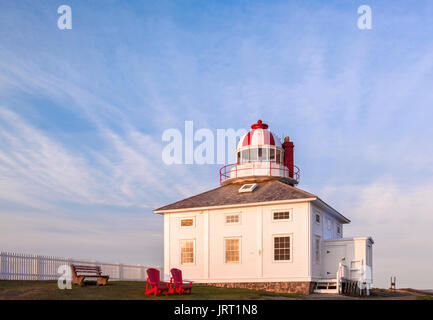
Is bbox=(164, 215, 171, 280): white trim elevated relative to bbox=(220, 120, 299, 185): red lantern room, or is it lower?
lower

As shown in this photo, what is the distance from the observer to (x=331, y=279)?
27.7 m

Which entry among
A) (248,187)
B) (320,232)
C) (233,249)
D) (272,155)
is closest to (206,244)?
(233,249)

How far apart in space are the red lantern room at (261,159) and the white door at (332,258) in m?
6.06

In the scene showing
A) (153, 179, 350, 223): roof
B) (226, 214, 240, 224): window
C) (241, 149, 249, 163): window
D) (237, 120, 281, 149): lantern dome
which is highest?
(237, 120, 281, 149): lantern dome

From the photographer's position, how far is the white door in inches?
1133

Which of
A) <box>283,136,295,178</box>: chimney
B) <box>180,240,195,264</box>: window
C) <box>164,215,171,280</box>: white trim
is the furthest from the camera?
<box>283,136,295,178</box>: chimney

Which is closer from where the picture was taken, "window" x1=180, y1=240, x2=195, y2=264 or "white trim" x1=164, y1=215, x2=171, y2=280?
Answer: "window" x1=180, y1=240, x2=195, y2=264

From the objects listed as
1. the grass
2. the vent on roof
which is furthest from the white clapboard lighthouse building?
the grass

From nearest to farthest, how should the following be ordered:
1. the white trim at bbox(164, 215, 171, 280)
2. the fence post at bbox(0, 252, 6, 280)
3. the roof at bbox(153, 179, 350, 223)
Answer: the fence post at bbox(0, 252, 6, 280), the roof at bbox(153, 179, 350, 223), the white trim at bbox(164, 215, 171, 280)

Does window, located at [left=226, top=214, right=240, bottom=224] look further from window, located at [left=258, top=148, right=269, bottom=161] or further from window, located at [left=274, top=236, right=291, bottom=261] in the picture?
window, located at [left=258, top=148, right=269, bottom=161]

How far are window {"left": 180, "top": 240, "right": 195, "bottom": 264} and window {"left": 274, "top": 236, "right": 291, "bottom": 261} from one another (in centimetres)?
539

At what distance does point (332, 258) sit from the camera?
29.0m
